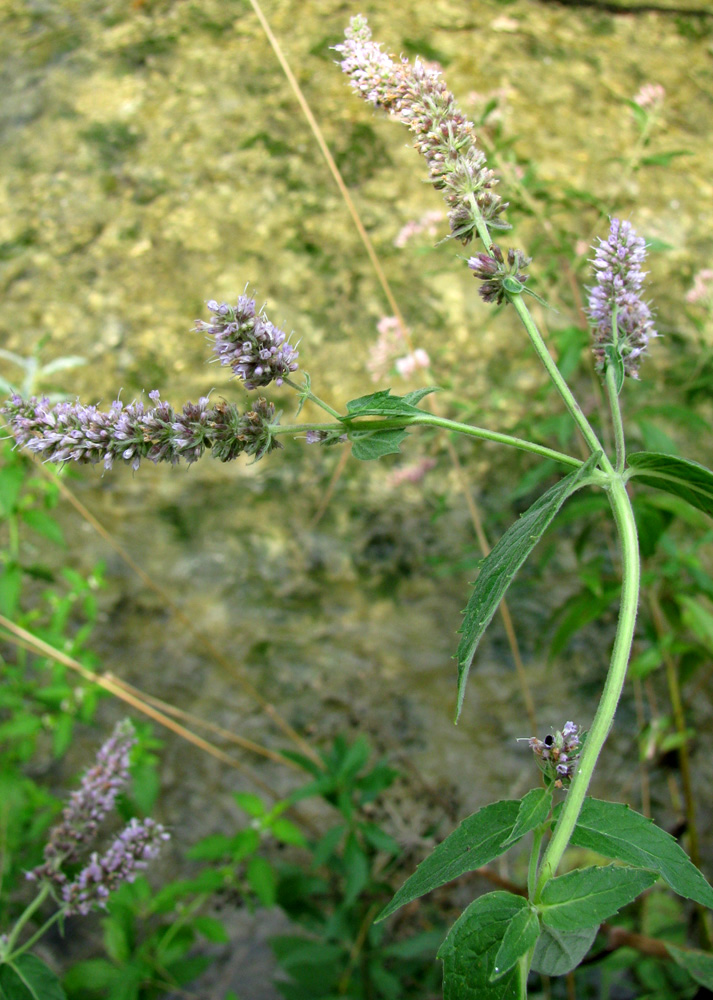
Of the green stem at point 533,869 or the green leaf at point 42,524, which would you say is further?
the green leaf at point 42,524

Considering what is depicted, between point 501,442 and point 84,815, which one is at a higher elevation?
point 501,442

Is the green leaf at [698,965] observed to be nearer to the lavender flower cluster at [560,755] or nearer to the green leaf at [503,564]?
the lavender flower cluster at [560,755]

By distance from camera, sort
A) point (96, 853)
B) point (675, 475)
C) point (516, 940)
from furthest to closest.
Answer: point (96, 853) → point (675, 475) → point (516, 940)

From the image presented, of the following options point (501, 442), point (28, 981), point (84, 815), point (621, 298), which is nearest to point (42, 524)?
point (84, 815)

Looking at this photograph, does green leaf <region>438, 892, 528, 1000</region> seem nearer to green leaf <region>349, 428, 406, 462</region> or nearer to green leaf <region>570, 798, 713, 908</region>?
green leaf <region>570, 798, 713, 908</region>

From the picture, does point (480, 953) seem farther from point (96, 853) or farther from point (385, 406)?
point (96, 853)

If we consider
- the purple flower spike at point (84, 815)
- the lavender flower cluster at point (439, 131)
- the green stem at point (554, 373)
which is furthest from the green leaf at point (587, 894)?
the purple flower spike at point (84, 815)

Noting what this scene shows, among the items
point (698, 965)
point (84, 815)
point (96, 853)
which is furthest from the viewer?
point (84, 815)
